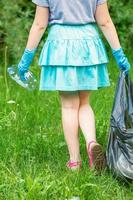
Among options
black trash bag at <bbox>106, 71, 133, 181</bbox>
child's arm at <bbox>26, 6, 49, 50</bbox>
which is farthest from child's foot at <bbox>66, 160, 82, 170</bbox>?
child's arm at <bbox>26, 6, 49, 50</bbox>

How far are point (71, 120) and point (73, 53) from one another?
18.9 inches

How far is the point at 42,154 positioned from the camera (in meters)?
4.99

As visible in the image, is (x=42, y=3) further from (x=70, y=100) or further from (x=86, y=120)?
(x=86, y=120)

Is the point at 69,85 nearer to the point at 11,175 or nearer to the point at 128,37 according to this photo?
the point at 11,175

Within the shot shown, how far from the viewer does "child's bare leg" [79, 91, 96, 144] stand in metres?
4.68

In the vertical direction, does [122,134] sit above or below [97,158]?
above

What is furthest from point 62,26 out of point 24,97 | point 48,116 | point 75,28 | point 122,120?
point 24,97

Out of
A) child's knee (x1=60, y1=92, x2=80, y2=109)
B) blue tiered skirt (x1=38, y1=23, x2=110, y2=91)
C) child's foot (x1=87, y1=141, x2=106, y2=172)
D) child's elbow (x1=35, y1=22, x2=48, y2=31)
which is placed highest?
child's elbow (x1=35, y1=22, x2=48, y2=31)

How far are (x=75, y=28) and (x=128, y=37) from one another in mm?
4908

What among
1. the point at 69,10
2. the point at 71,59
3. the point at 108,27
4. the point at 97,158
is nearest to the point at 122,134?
the point at 97,158

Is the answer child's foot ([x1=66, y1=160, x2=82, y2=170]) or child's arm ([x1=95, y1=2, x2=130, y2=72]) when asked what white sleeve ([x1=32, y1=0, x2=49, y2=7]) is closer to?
child's arm ([x1=95, y1=2, x2=130, y2=72])

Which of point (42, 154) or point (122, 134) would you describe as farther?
point (42, 154)

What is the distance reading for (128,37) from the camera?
9367mm

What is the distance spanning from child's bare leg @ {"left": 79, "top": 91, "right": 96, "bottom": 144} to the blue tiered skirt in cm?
21
